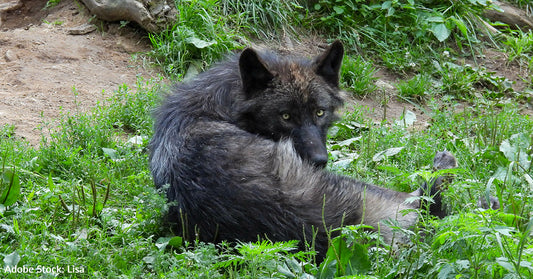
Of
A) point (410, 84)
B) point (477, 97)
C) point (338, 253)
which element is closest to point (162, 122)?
point (338, 253)

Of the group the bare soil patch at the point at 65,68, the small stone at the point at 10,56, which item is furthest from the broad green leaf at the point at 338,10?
the small stone at the point at 10,56

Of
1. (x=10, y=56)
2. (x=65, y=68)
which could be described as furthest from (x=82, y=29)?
(x=10, y=56)

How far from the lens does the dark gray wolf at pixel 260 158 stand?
3971 mm

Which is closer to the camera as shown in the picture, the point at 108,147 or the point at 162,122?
the point at 162,122

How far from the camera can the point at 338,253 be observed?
3.60 m

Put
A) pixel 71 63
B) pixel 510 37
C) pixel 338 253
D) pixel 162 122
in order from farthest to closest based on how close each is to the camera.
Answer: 1. pixel 510 37
2. pixel 71 63
3. pixel 162 122
4. pixel 338 253

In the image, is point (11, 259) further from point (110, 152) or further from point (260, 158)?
point (110, 152)

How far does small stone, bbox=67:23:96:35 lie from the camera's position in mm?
8391

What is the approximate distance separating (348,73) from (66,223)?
4.91 meters

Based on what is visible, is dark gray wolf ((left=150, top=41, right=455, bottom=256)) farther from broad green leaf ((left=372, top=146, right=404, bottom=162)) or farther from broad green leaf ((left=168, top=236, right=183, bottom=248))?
broad green leaf ((left=372, top=146, right=404, bottom=162))

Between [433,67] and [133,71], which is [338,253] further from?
[433,67]

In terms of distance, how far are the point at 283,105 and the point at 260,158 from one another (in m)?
0.91

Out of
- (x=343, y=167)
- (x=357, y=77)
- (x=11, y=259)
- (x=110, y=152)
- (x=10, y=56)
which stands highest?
(x=11, y=259)

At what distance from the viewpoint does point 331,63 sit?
18.7 feet
